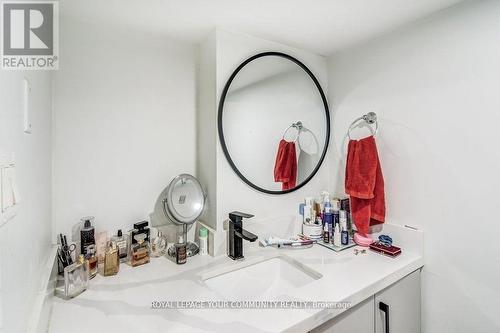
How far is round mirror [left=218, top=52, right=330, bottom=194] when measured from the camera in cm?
127

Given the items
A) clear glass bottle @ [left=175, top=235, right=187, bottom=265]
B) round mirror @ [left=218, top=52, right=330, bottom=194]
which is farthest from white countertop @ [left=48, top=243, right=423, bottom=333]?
round mirror @ [left=218, top=52, right=330, bottom=194]

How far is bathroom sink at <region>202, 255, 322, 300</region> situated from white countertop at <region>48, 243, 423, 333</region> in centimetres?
3

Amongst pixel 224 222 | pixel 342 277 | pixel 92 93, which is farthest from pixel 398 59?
pixel 92 93

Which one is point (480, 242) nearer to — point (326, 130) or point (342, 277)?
point (342, 277)

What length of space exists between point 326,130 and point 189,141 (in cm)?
89

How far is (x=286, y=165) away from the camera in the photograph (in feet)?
4.72

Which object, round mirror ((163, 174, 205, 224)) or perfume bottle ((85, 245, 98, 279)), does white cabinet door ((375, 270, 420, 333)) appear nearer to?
round mirror ((163, 174, 205, 224))

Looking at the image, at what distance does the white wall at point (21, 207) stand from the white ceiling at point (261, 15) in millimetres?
444

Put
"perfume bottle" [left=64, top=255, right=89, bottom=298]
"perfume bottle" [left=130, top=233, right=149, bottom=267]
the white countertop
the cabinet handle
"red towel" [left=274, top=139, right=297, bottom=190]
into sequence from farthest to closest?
"red towel" [left=274, top=139, right=297, bottom=190]
"perfume bottle" [left=130, top=233, right=149, bottom=267]
the cabinet handle
"perfume bottle" [left=64, top=255, right=89, bottom=298]
the white countertop

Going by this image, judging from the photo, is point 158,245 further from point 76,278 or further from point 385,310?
point 385,310

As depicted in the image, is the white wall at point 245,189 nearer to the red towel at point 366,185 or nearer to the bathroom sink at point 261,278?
the bathroom sink at point 261,278

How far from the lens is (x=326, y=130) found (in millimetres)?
1606

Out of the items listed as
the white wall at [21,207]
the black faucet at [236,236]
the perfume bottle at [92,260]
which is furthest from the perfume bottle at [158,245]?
the white wall at [21,207]

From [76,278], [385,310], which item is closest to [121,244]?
[76,278]
